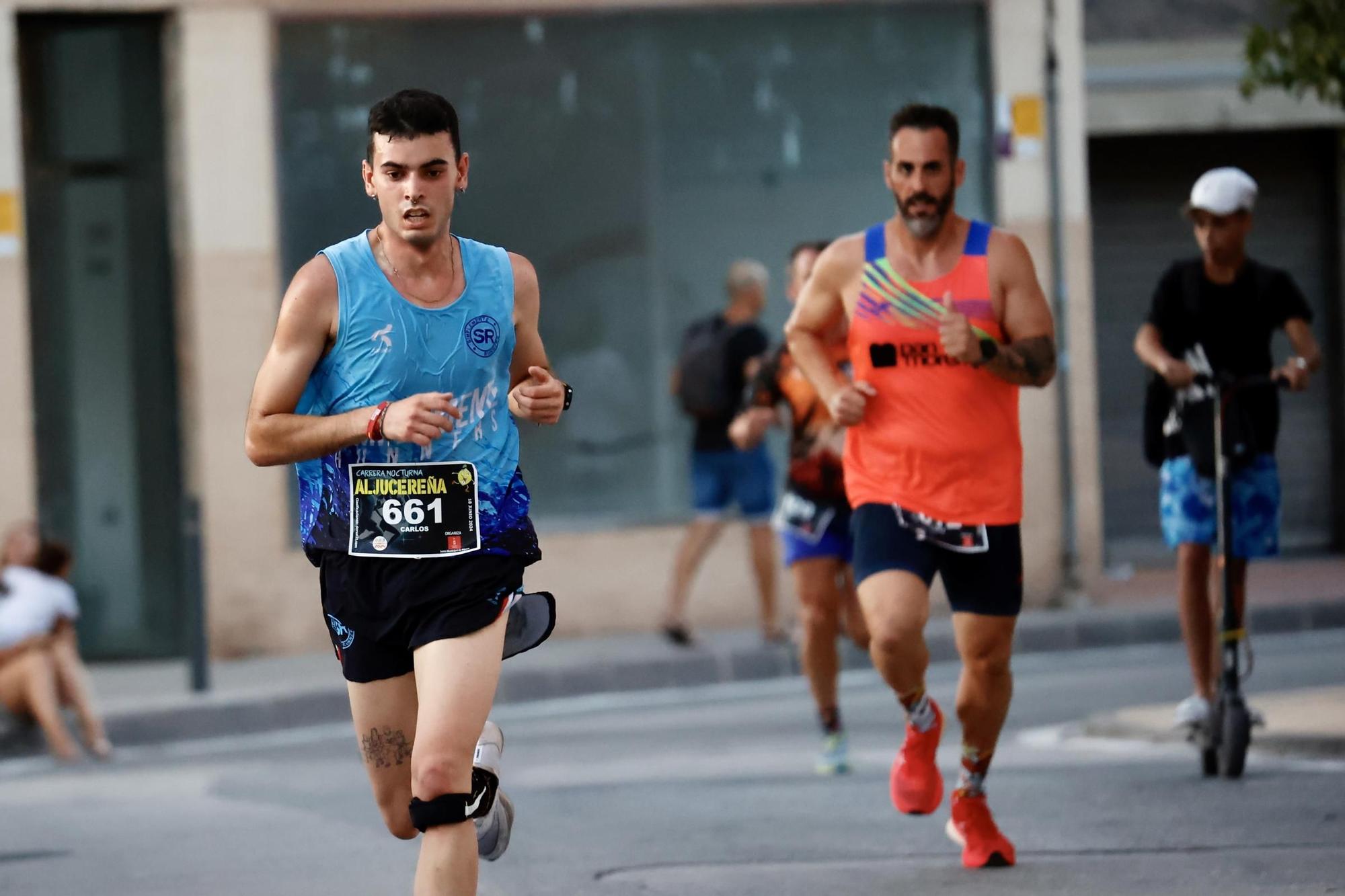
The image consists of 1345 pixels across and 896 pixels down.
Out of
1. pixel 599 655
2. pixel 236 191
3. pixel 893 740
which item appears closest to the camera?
pixel 893 740

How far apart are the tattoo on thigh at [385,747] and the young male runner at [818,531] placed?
3654 mm

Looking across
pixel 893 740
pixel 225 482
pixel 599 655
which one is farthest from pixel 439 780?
pixel 225 482

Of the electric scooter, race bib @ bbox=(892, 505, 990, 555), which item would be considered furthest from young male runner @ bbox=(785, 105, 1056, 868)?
the electric scooter

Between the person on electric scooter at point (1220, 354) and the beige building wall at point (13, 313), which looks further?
the beige building wall at point (13, 313)

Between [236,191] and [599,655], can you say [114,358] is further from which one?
[599,655]

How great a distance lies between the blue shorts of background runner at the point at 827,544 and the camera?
919cm

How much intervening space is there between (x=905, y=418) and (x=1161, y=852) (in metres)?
1.39

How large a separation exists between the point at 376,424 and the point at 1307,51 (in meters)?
5.53

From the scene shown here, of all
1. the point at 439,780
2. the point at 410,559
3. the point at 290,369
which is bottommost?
the point at 439,780

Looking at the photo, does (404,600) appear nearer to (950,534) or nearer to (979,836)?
(950,534)

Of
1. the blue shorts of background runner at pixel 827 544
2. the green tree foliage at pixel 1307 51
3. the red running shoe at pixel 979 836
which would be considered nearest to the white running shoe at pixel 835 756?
the blue shorts of background runner at pixel 827 544

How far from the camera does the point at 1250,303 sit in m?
8.76

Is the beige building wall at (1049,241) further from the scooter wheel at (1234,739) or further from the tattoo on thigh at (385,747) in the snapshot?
the tattoo on thigh at (385,747)

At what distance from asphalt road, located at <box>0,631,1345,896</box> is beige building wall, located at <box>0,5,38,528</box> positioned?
311 centimetres
